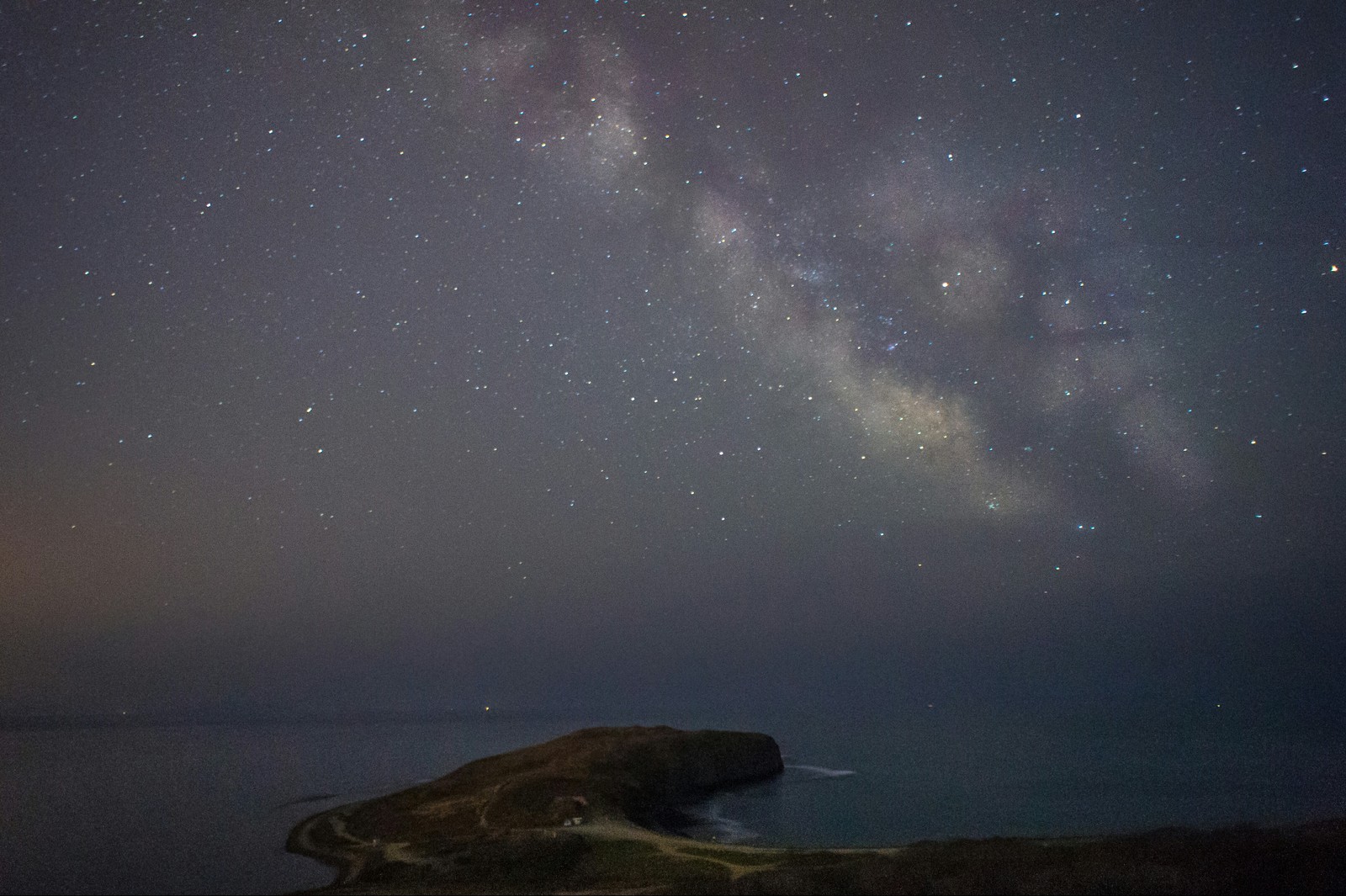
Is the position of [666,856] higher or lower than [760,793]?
higher

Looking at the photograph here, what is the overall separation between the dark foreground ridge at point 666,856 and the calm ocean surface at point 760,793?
4.57 meters

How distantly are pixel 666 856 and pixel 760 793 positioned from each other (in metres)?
36.5

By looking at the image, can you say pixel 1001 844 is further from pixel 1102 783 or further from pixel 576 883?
pixel 1102 783

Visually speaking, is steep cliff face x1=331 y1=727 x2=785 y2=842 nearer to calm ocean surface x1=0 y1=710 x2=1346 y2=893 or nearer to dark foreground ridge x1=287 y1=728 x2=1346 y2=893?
dark foreground ridge x1=287 y1=728 x2=1346 y2=893

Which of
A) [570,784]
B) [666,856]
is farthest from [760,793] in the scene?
[666,856]

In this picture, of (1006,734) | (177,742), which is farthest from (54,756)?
(1006,734)

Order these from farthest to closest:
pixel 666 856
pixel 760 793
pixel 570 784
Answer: pixel 760 793 → pixel 570 784 → pixel 666 856

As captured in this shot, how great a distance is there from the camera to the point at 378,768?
92.8 meters

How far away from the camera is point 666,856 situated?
34000 millimetres

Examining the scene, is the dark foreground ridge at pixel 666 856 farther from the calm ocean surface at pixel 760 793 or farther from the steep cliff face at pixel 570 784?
the calm ocean surface at pixel 760 793

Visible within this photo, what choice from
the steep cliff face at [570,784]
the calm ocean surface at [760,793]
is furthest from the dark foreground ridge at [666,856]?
the calm ocean surface at [760,793]

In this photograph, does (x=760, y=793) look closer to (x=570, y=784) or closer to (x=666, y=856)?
(x=570, y=784)

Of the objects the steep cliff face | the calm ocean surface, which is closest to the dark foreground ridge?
the steep cliff face

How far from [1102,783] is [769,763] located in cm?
2988
